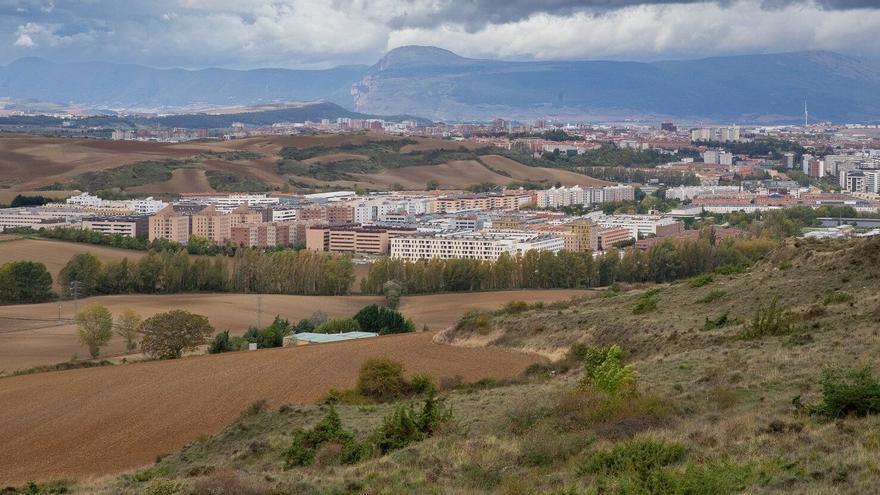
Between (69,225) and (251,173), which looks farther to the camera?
(251,173)

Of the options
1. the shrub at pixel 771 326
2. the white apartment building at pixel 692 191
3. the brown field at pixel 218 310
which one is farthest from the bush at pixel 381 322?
the white apartment building at pixel 692 191

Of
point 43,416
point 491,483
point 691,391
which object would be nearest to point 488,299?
point 43,416

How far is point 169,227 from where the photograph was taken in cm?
7325

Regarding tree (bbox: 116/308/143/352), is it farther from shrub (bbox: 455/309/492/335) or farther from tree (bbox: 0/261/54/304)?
shrub (bbox: 455/309/492/335)

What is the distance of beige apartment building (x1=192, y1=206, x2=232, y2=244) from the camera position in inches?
2911

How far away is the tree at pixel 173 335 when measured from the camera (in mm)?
31625

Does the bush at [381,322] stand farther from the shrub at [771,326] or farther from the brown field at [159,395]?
the shrub at [771,326]

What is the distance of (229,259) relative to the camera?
5891 cm

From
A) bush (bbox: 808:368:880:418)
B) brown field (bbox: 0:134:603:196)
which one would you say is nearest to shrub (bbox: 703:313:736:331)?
bush (bbox: 808:368:880:418)

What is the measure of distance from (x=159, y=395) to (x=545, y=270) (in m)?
28.3

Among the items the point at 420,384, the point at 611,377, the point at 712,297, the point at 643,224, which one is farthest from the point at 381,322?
the point at 643,224

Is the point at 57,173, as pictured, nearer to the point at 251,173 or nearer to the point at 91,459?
the point at 251,173

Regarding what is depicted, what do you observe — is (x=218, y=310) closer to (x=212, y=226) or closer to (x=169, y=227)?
(x=169, y=227)

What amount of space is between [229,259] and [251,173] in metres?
57.2
